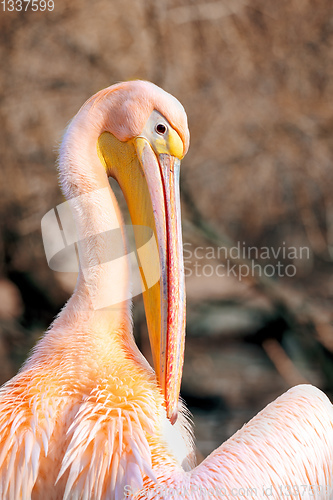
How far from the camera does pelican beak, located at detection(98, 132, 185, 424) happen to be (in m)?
1.10

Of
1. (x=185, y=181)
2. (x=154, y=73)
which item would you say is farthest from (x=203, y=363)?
(x=154, y=73)

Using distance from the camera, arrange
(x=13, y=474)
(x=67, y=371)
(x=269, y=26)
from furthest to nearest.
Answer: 1. (x=269, y=26)
2. (x=67, y=371)
3. (x=13, y=474)

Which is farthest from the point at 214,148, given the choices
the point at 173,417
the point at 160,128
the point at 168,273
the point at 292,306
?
the point at 173,417

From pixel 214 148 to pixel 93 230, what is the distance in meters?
1.41

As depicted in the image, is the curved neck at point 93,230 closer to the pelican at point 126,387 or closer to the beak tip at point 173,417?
the pelican at point 126,387

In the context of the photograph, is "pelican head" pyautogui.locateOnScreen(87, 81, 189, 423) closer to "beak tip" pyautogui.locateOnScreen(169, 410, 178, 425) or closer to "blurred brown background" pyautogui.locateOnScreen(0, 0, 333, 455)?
"beak tip" pyautogui.locateOnScreen(169, 410, 178, 425)

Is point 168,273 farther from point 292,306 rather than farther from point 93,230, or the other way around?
point 292,306

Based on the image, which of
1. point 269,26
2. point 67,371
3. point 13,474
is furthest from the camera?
point 269,26

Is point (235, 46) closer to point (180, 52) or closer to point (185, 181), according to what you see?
point (180, 52)

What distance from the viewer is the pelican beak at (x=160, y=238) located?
3.60 ft

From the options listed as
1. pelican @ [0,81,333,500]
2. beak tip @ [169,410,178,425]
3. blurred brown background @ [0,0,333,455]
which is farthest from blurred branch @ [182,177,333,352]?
beak tip @ [169,410,178,425]

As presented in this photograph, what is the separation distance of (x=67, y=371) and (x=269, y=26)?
1.92 metres

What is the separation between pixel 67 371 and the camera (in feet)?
3.43

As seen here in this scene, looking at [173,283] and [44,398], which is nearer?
[44,398]
